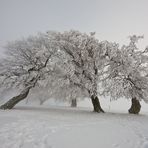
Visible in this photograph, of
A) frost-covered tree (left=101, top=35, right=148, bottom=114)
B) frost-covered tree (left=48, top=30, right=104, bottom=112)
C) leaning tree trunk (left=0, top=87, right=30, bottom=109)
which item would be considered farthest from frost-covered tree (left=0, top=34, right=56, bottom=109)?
frost-covered tree (left=101, top=35, right=148, bottom=114)

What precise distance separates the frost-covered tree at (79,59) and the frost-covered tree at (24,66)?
1.82 metres

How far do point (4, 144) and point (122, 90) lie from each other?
14.6 metres

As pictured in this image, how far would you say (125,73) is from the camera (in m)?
19.9

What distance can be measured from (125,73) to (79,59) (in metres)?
5.22

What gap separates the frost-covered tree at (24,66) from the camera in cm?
2209

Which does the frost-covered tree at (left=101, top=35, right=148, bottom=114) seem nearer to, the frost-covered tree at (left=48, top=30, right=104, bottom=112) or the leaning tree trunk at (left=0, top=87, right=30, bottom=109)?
the frost-covered tree at (left=48, top=30, right=104, bottom=112)

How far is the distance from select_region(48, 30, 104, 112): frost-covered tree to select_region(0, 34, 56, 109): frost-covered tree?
182 cm

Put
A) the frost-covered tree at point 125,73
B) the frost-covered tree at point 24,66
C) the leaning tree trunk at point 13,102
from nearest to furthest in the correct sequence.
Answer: the frost-covered tree at point 125,73 → the leaning tree trunk at point 13,102 → the frost-covered tree at point 24,66

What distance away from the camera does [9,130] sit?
356 inches

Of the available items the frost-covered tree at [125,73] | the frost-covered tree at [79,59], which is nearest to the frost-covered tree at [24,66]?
the frost-covered tree at [79,59]

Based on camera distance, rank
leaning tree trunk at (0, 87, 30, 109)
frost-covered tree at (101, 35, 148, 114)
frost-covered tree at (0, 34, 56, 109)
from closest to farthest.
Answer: frost-covered tree at (101, 35, 148, 114), leaning tree trunk at (0, 87, 30, 109), frost-covered tree at (0, 34, 56, 109)

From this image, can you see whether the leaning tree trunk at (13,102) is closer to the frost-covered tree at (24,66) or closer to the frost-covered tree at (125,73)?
the frost-covered tree at (24,66)

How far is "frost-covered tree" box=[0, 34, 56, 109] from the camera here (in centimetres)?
2209

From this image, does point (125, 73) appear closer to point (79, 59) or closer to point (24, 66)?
point (79, 59)
